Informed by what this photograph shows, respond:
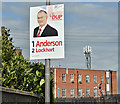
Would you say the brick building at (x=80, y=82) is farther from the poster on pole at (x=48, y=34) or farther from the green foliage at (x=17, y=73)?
the poster on pole at (x=48, y=34)

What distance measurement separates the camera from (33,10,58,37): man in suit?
14.1 m

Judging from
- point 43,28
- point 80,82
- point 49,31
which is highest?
point 43,28

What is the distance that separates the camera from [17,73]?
19.7 meters

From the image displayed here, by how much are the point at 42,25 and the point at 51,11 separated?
2.62 feet

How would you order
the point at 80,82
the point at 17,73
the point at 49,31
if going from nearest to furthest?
the point at 49,31 < the point at 17,73 < the point at 80,82

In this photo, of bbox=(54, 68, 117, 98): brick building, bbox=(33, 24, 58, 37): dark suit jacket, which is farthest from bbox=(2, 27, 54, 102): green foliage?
bbox=(54, 68, 117, 98): brick building

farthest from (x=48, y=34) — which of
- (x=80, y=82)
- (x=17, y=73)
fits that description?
(x=80, y=82)

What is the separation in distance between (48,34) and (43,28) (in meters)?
0.36

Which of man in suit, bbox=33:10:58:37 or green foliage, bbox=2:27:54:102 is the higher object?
man in suit, bbox=33:10:58:37

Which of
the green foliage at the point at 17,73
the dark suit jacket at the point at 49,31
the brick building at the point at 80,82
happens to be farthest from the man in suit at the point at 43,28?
the brick building at the point at 80,82

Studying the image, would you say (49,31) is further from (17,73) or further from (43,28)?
(17,73)

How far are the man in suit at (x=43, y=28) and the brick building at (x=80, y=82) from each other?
203ft

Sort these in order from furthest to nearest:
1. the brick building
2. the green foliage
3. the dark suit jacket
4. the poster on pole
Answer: the brick building < the green foliage < the dark suit jacket < the poster on pole

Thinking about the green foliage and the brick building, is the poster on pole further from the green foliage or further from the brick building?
the brick building
